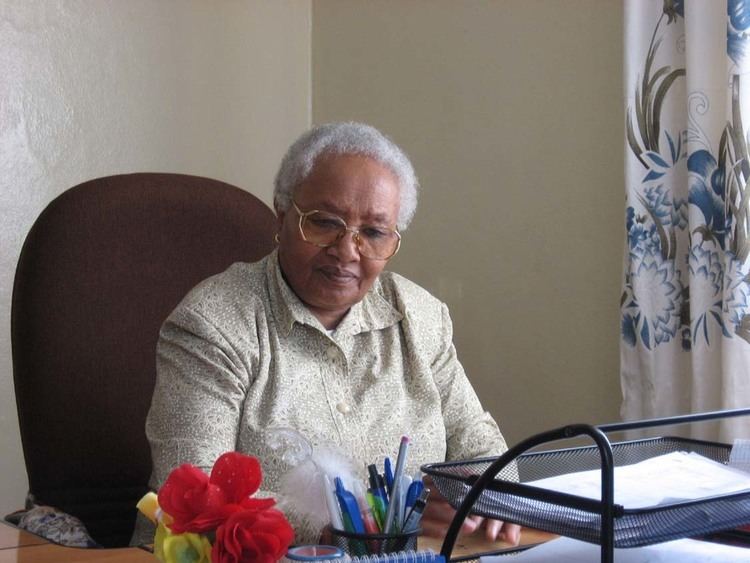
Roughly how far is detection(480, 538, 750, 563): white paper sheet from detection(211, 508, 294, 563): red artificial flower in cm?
21

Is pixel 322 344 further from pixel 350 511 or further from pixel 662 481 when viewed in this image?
A: pixel 662 481

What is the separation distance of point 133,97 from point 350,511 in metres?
1.85

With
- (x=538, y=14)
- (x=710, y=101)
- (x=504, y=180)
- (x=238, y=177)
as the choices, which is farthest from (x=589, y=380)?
(x=238, y=177)

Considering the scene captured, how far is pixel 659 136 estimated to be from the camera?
78.2 inches

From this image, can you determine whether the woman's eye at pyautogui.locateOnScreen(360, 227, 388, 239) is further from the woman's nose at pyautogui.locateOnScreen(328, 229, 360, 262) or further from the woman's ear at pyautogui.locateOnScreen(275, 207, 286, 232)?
the woman's ear at pyautogui.locateOnScreen(275, 207, 286, 232)

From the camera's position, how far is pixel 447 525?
3.74 feet

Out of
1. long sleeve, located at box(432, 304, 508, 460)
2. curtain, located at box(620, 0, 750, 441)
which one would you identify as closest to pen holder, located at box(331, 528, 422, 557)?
long sleeve, located at box(432, 304, 508, 460)

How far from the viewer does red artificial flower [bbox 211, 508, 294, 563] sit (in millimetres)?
698

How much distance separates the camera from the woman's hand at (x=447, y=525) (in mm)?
1091

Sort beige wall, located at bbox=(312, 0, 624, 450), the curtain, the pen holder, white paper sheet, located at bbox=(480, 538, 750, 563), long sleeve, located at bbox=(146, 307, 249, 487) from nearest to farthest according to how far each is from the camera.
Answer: white paper sheet, located at bbox=(480, 538, 750, 563) < the pen holder < long sleeve, located at bbox=(146, 307, 249, 487) < the curtain < beige wall, located at bbox=(312, 0, 624, 450)

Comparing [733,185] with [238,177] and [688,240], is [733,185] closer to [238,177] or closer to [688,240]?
[688,240]

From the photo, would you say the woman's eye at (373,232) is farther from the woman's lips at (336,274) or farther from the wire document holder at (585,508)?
the wire document holder at (585,508)

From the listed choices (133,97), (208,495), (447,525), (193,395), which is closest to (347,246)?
(193,395)

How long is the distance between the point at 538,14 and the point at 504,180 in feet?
1.29
